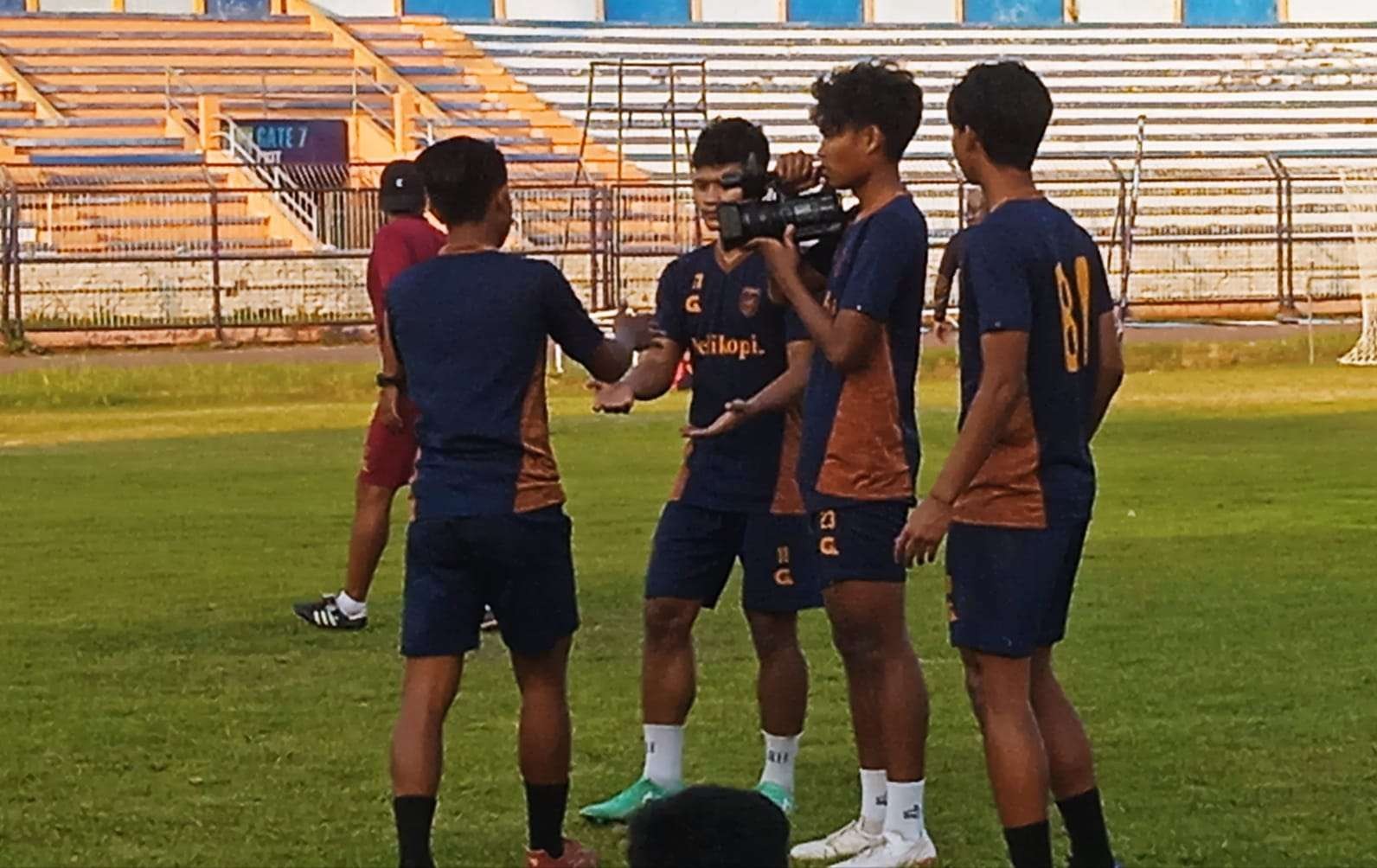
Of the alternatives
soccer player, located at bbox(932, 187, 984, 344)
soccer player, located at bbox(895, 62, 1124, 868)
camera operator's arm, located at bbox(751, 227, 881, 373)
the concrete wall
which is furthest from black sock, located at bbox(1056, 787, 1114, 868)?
the concrete wall

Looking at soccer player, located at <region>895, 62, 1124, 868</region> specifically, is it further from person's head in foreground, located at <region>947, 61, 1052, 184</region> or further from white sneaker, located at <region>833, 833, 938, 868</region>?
white sneaker, located at <region>833, 833, 938, 868</region>

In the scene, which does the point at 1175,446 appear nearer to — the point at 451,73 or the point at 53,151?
the point at 53,151

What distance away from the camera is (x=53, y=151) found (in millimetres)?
34281

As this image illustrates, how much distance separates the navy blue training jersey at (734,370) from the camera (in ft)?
23.5

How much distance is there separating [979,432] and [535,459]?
4.05 ft

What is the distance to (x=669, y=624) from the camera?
7.29 m

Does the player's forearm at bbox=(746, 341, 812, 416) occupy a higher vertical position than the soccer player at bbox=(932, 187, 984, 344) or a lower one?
lower

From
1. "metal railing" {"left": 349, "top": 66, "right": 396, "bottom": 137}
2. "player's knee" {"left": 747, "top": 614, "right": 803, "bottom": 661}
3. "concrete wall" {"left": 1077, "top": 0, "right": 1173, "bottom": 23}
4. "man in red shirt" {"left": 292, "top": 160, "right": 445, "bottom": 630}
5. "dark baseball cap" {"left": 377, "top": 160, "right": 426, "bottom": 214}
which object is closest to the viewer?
"player's knee" {"left": 747, "top": 614, "right": 803, "bottom": 661}

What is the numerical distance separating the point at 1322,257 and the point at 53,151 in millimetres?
17287

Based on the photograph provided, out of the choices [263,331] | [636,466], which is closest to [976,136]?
[636,466]

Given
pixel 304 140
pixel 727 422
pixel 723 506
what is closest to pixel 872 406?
pixel 727 422

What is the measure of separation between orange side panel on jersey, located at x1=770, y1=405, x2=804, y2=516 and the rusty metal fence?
22.9 m

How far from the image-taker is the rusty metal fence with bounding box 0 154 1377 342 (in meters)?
31.0

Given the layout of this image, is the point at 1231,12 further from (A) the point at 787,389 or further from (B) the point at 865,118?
(B) the point at 865,118
